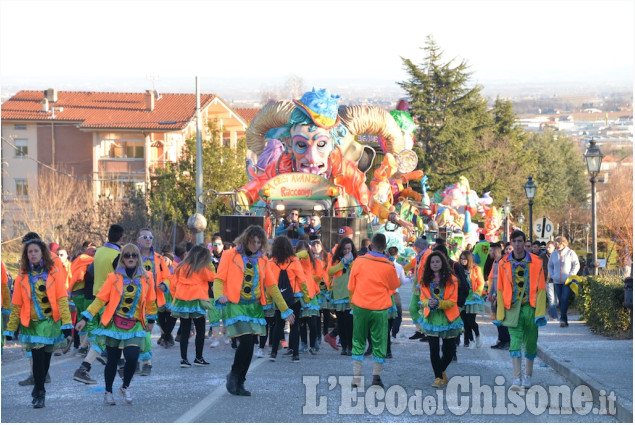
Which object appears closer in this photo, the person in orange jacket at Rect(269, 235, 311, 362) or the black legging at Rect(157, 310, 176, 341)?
the person in orange jacket at Rect(269, 235, 311, 362)

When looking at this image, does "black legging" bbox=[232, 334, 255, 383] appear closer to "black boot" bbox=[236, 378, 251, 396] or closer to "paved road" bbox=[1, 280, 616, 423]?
"black boot" bbox=[236, 378, 251, 396]

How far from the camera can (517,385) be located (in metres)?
12.3

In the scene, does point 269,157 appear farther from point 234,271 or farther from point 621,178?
point 621,178

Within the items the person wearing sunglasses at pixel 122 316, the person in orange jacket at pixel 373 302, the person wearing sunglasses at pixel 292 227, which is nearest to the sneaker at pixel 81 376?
the person wearing sunglasses at pixel 122 316

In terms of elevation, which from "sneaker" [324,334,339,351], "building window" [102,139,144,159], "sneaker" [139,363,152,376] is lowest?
"sneaker" [324,334,339,351]

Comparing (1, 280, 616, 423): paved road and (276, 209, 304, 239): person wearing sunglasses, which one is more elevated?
(276, 209, 304, 239): person wearing sunglasses

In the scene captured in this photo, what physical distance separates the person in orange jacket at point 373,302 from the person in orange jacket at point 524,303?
1.28m

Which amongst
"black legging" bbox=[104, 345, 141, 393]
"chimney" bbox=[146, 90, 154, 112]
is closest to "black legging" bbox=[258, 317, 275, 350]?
"black legging" bbox=[104, 345, 141, 393]

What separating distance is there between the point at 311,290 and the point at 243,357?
3791 mm

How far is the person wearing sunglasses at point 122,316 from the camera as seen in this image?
37.0 ft

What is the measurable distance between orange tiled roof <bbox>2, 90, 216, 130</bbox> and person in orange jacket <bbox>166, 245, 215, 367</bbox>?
151 ft

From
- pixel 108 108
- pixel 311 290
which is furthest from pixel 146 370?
pixel 108 108

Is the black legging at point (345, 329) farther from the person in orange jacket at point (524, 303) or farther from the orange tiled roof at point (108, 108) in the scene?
the orange tiled roof at point (108, 108)

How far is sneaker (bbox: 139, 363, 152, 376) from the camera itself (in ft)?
44.9
